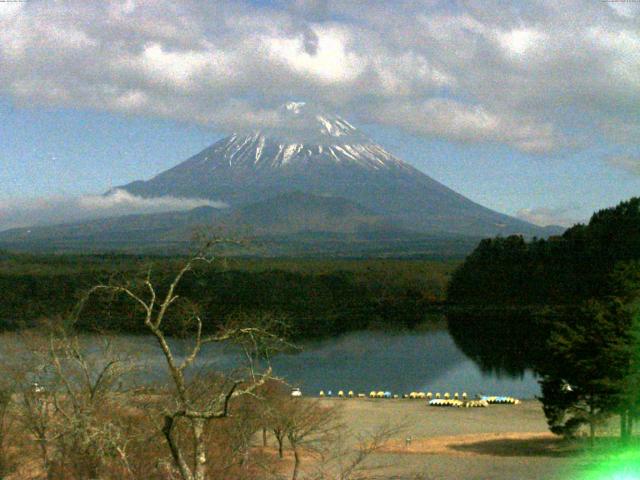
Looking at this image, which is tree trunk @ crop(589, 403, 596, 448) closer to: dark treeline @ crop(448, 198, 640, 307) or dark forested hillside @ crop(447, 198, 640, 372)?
dark forested hillside @ crop(447, 198, 640, 372)

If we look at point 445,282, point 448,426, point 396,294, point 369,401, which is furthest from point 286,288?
point 448,426

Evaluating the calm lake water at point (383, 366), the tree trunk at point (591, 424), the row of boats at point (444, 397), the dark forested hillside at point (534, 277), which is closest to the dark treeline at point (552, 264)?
the dark forested hillside at point (534, 277)

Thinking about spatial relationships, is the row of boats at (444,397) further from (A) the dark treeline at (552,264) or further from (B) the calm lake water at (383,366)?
(A) the dark treeline at (552,264)

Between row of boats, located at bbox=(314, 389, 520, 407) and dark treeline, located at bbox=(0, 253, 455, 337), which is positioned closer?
row of boats, located at bbox=(314, 389, 520, 407)

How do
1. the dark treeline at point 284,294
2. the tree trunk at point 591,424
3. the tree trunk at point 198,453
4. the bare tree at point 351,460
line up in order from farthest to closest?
the dark treeline at point 284,294, the tree trunk at point 591,424, the bare tree at point 351,460, the tree trunk at point 198,453

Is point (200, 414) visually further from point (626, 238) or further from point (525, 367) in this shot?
point (626, 238)

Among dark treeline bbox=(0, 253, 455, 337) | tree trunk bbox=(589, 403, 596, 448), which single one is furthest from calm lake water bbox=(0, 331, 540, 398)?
tree trunk bbox=(589, 403, 596, 448)

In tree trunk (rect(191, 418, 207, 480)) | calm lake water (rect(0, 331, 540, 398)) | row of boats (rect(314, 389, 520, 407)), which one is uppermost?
tree trunk (rect(191, 418, 207, 480))

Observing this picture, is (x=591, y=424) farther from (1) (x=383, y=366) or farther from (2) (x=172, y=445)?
(1) (x=383, y=366)
